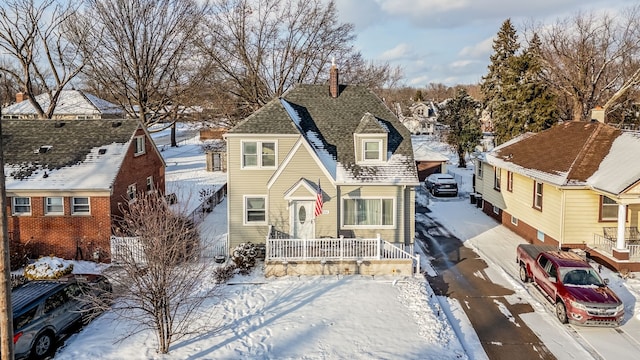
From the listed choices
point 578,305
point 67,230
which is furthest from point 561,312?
point 67,230

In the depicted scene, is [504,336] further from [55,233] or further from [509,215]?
[55,233]

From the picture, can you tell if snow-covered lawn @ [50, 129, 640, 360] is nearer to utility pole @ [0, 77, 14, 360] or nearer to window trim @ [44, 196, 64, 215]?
window trim @ [44, 196, 64, 215]

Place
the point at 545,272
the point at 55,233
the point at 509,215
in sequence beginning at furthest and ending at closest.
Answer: the point at 509,215 < the point at 55,233 < the point at 545,272

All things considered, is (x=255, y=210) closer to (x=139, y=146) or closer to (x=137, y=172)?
(x=137, y=172)

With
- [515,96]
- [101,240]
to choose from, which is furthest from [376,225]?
[515,96]

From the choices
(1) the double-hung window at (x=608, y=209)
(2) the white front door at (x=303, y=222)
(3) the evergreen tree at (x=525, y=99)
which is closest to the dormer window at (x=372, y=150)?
(2) the white front door at (x=303, y=222)
